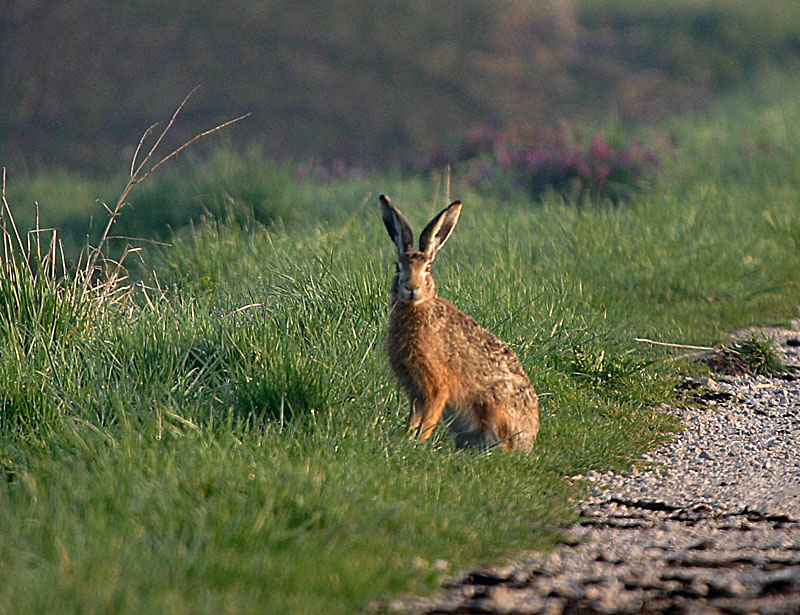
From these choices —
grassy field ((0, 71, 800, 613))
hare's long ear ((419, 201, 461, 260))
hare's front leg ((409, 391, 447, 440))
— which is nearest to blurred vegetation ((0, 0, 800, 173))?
grassy field ((0, 71, 800, 613))

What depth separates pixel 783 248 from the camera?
1060cm

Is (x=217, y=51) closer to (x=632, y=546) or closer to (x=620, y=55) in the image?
(x=620, y=55)

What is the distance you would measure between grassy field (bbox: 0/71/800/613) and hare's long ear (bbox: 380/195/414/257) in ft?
2.36

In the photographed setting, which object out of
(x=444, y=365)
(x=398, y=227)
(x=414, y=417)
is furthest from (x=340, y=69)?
(x=414, y=417)

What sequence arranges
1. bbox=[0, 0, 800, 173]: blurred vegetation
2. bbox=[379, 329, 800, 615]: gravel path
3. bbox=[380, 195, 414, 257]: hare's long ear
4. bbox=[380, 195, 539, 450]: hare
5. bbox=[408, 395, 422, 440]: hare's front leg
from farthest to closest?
1. bbox=[0, 0, 800, 173]: blurred vegetation
2. bbox=[380, 195, 414, 257]: hare's long ear
3. bbox=[380, 195, 539, 450]: hare
4. bbox=[408, 395, 422, 440]: hare's front leg
5. bbox=[379, 329, 800, 615]: gravel path

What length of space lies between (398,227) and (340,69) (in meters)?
18.0

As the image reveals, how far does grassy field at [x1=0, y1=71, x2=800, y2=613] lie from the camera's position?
3.94 meters

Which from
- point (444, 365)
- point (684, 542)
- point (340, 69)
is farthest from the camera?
point (340, 69)

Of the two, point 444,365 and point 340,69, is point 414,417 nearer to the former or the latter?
point 444,365

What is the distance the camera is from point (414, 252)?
5.61m

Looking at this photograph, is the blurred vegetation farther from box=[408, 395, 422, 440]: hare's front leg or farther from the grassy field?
box=[408, 395, 422, 440]: hare's front leg

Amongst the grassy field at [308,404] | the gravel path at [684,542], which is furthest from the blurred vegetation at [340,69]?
the gravel path at [684,542]

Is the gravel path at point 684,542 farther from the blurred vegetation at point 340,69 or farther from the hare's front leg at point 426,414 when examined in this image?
the blurred vegetation at point 340,69

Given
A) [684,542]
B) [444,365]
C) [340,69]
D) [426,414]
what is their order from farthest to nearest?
[340,69] → [444,365] → [426,414] → [684,542]
